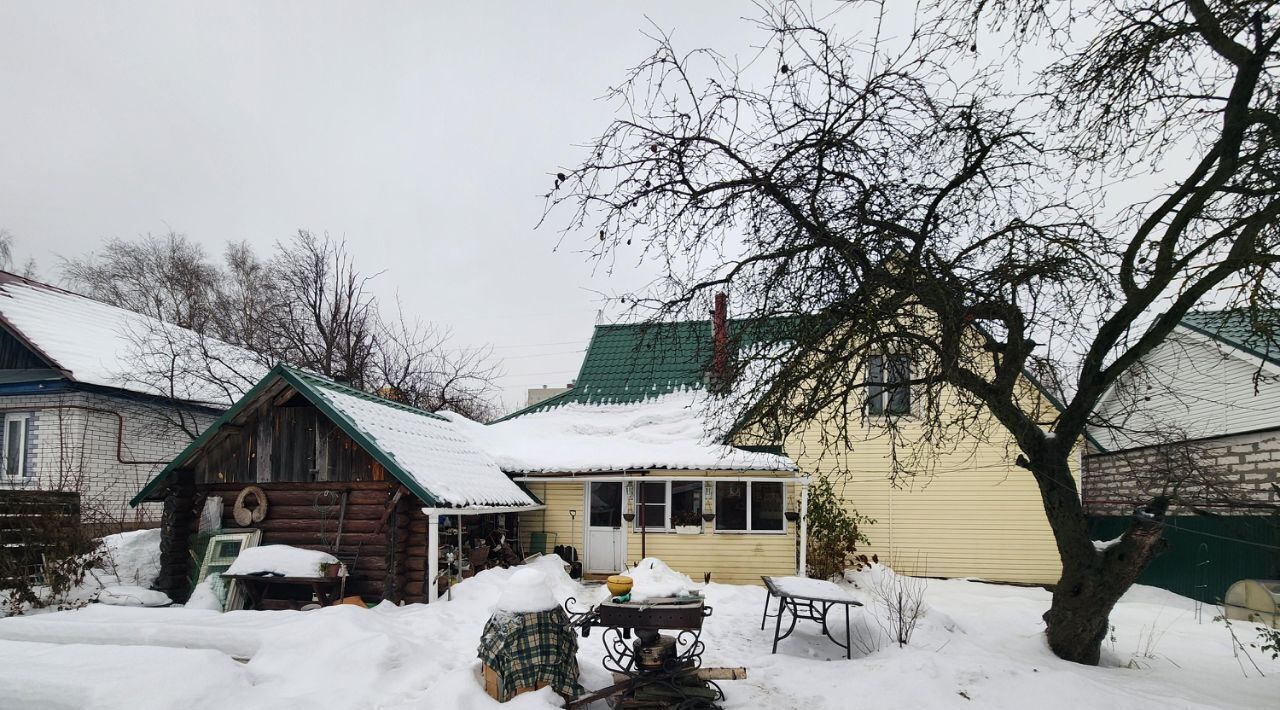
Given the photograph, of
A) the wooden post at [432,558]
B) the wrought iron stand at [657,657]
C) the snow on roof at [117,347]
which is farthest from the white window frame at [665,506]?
the snow on roof at [117,347]

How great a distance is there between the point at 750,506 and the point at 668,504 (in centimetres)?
169

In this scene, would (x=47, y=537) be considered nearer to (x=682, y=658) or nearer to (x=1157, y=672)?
(x=682, y=658)

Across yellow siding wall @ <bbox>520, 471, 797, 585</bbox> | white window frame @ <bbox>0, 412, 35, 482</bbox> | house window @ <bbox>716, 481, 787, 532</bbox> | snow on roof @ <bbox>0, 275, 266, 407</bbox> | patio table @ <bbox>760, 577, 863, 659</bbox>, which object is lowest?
yellow siding wall @ <bbox>520, 471, 797, 585</bbox>

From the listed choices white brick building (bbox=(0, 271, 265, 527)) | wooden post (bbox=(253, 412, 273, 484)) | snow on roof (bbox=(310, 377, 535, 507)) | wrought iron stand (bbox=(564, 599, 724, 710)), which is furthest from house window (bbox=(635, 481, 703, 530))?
white brick building (bbox=(0, 271, 265, 527))

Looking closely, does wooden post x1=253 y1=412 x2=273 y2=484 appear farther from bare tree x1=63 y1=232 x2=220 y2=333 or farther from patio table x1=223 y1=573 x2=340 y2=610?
bare tree x1=63 y1=232 x2=220 y2=333

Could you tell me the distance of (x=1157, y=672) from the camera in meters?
7.68

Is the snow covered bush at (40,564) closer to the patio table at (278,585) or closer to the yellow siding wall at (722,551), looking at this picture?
the patio table at (278,585)

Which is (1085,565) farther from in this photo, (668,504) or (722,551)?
(668,504)

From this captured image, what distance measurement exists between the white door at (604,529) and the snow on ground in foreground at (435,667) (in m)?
5.40

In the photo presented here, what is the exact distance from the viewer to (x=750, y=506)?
14.8 metres

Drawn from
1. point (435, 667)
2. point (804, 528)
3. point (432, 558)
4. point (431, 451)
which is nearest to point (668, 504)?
point (804, 528)

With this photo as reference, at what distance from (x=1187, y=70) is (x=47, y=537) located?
49.5 ft

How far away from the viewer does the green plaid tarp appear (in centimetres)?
655

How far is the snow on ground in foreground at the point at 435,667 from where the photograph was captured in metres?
5.71
